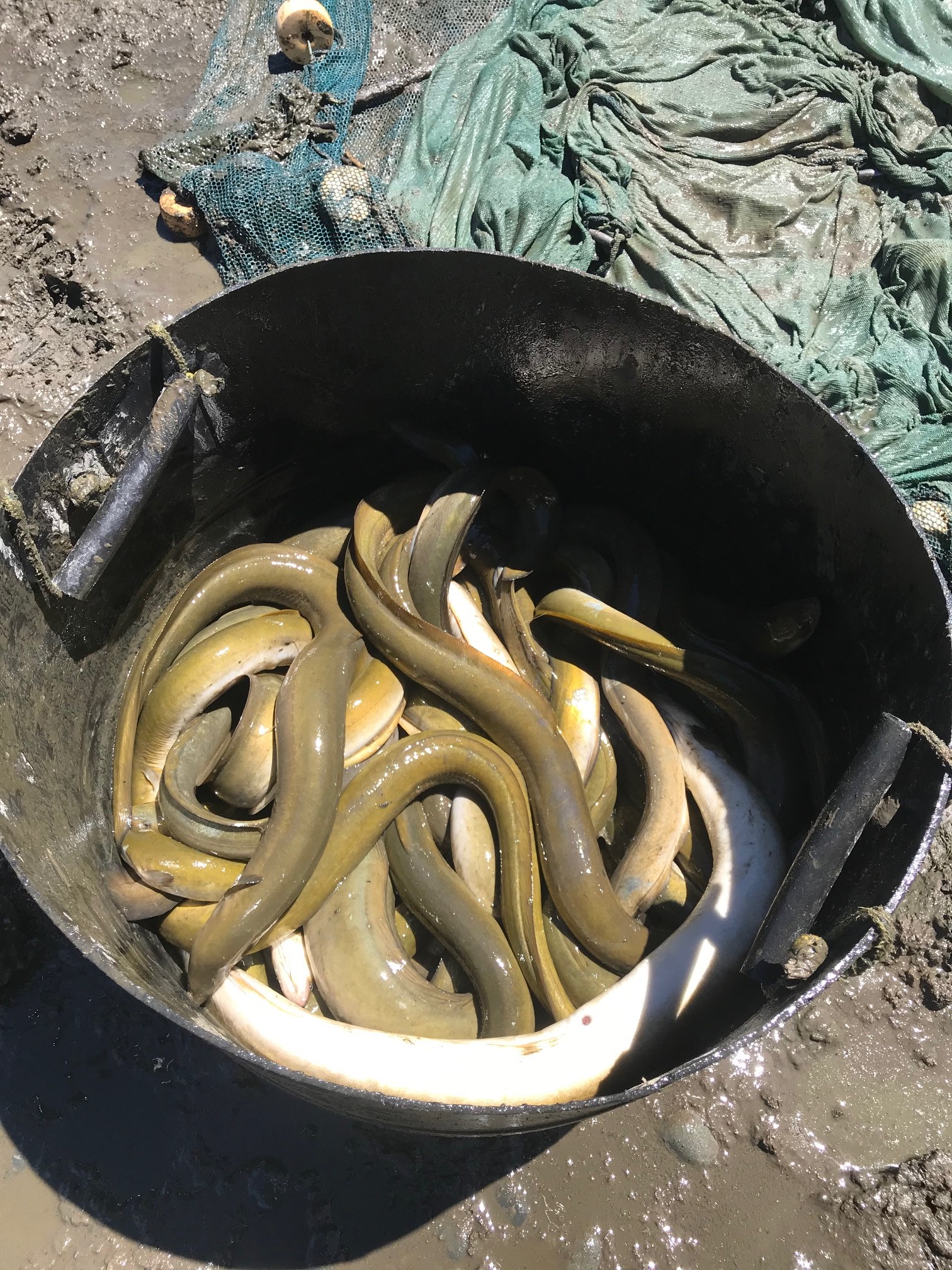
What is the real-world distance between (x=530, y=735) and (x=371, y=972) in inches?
24.8

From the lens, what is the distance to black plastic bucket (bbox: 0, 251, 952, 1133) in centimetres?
142

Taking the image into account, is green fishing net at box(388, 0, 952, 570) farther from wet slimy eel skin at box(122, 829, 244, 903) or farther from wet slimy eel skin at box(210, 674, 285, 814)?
wet slimy eel skin at box(122, 829, 244, 903)

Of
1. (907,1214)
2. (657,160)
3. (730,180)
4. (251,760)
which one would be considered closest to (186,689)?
(251,760)

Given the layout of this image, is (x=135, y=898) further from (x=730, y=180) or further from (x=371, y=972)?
(x=730, y=180)

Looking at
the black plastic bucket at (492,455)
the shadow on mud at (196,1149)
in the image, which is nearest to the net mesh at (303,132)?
the black plastic bucket at (492,455)

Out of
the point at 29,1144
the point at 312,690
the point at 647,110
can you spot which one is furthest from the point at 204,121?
the point at 29,1144

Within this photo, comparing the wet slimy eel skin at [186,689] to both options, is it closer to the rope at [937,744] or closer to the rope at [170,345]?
the rope at [170,345]

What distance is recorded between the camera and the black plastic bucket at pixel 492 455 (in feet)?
4.66

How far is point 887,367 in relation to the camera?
9.22ft

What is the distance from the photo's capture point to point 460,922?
1687 mm

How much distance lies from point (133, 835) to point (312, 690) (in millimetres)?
510

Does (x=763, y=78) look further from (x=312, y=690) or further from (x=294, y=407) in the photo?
(x=312, y=690)

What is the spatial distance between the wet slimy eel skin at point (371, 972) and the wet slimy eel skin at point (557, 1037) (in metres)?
0.07

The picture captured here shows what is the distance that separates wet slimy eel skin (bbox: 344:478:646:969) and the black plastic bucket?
0.30 metres
